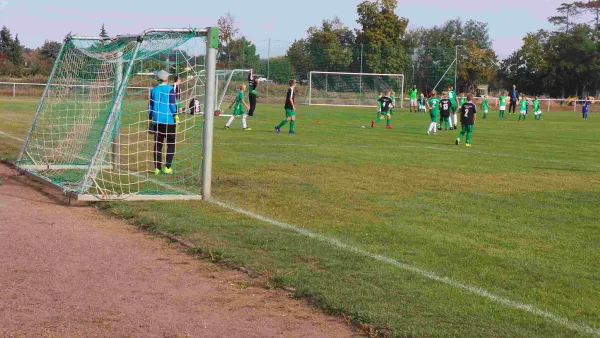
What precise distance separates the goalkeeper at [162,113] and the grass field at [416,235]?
1.17 meters

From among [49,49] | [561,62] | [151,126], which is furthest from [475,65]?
[151,126]

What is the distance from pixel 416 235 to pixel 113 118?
480cm

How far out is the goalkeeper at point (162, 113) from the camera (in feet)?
43.8

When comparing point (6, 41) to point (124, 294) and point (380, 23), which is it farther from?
point (124, 294)

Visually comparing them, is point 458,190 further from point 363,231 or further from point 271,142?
point 271,142

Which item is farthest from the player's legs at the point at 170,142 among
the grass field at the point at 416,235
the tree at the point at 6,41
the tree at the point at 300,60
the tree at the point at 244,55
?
the tree at the point at 6,41

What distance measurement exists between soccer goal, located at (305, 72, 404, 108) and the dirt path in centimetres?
5005

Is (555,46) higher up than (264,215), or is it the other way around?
(555,46)

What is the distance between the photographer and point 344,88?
194ft

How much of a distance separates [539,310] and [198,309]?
98.8 inches

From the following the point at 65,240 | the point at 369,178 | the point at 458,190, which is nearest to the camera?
the point at 65,240

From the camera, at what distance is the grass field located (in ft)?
19.3

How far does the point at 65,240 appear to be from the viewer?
26.8ft

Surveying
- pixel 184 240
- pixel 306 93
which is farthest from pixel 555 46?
pixel 184 240
